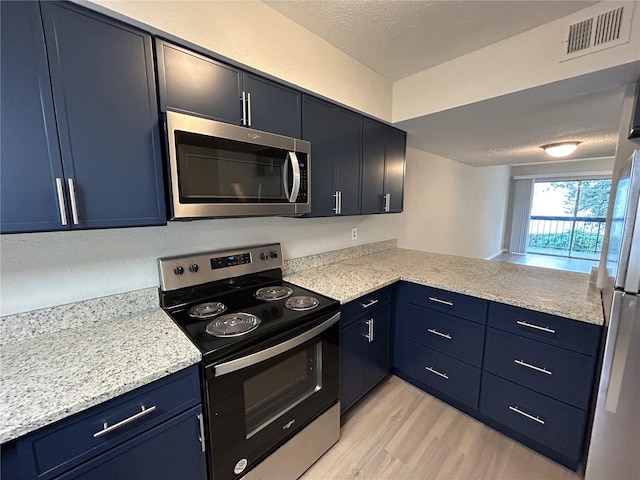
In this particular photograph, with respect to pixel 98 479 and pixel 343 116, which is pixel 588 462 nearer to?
pixel 98 479

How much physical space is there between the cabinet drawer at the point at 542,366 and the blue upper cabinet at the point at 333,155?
1.27 metres

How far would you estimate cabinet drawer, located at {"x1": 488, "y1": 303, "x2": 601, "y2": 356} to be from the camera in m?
1.33

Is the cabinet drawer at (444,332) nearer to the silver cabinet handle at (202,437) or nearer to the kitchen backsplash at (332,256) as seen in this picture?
the kitchen backsplash at (332,256)

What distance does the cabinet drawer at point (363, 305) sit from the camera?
1634 mm

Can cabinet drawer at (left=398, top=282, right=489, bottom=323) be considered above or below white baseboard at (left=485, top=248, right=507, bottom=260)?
above

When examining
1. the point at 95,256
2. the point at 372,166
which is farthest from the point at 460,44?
the point at 95,256

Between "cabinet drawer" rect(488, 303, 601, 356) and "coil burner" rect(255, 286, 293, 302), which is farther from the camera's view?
"coil burner" rect(255, 286, 293, 302)

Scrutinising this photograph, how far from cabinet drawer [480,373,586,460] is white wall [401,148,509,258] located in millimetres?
1810

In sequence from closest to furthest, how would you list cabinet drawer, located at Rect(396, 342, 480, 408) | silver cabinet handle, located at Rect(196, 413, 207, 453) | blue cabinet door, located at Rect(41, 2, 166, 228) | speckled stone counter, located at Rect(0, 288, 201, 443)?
1. speckled stone counter, located at Rect(0, 288, 201, 443)
2. blue cabinet door, located at Rect(41, 2, 166, 228)
3. silver cabinet handle, located at Rect(196, 413, 207, 453)
4. cabinet drawer, located at Rect(396, 342, 480, 408)

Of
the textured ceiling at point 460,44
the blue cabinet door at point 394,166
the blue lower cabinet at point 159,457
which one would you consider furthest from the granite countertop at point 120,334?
the textured ceiling at point 460,44

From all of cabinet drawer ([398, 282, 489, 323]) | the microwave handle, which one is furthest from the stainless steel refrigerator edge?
the microwave handle

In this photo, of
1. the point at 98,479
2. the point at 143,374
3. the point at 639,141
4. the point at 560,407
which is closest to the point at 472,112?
the point at 639,141

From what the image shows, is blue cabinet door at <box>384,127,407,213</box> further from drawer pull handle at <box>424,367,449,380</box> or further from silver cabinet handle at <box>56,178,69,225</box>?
silver cabinet handle at <box>56,178,69,225</box>

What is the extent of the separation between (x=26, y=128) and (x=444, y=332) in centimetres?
228
